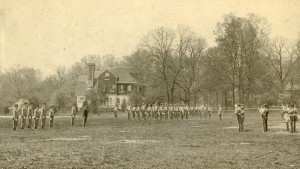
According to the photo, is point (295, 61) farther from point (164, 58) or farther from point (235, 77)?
point (164, 58)

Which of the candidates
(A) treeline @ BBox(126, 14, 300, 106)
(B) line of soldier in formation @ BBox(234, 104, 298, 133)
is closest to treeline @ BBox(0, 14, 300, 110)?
(A) treeline @ BBox(126, 14, 300, 106)

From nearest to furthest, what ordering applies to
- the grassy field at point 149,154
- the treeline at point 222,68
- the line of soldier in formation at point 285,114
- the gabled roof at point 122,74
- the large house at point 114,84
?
the grassy field at point 149,154, the line of soldier in formation at point 285,114, the treeline at point 222,68, the large house at point 114,84, the gabled roof at point 122,74

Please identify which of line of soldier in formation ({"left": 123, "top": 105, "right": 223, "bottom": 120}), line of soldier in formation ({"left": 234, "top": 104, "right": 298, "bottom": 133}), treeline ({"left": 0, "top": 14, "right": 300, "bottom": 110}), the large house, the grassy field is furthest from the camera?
the large house

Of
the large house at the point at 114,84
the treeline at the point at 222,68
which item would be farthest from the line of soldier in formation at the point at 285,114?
the large house at the point at 114,84

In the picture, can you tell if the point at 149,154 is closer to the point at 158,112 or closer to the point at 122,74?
the point at 158,112

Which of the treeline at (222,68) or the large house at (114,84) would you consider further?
the large house at (114,84)

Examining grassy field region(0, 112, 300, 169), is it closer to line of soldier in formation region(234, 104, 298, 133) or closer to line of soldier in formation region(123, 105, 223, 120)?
line of soldier in formation region(234, 104, 298, 133)

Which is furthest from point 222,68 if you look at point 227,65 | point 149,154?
point 149,154

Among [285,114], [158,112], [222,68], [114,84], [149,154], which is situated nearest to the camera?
[149,154]

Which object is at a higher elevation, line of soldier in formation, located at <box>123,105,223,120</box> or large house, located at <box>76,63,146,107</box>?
large house, located at <box>76,63,146,107</box>

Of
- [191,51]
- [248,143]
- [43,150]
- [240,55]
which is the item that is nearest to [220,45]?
[240,55]

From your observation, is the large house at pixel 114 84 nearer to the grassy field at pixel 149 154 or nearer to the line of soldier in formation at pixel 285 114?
the line of soldier in formation at pixel 285 114

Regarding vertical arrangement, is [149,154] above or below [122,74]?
below
